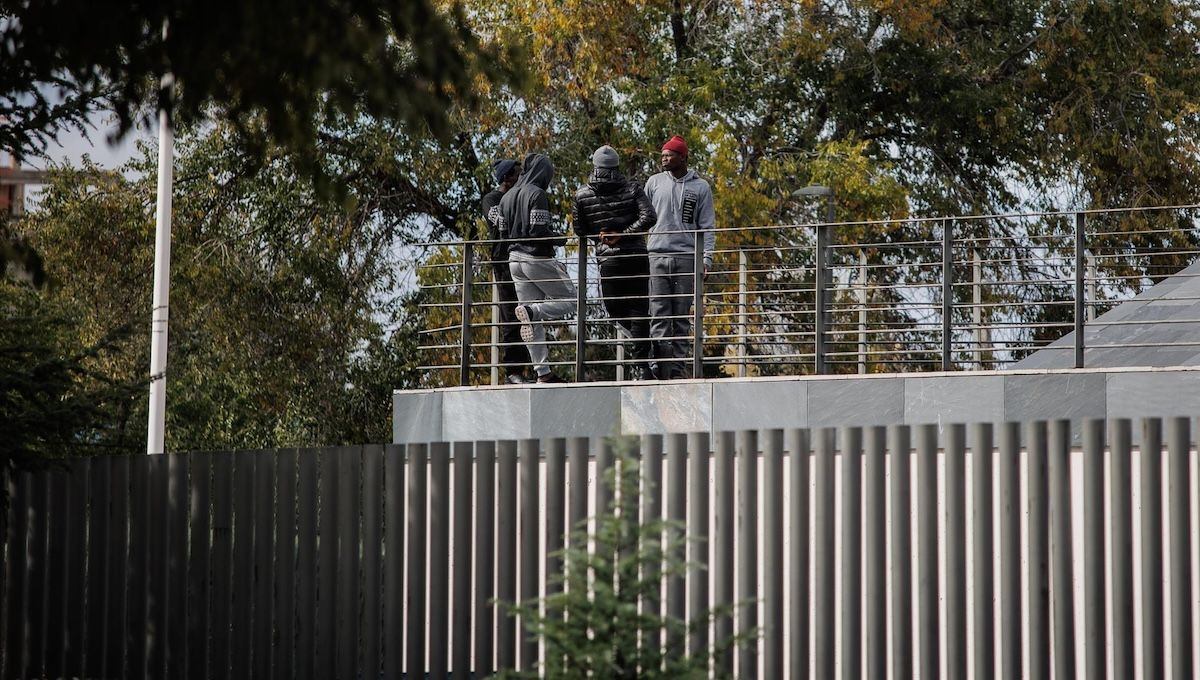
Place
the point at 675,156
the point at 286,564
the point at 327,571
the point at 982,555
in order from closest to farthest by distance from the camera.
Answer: the point at 982,555, the point at 327,571, the point at 286,564, the point at 675,156

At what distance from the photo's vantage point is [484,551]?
895cm

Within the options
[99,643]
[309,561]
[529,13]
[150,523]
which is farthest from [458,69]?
[529,13]

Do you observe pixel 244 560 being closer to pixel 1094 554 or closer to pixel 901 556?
pixel 901 556

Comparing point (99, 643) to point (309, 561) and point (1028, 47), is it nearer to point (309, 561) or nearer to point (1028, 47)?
point (309, 561)

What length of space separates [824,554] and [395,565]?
2354mm

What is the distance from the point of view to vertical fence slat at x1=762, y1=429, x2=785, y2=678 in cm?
815

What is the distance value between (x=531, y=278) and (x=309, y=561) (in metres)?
4.76

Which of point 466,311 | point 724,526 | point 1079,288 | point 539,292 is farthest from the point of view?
point 466,311

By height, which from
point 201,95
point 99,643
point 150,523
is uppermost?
point 201,95

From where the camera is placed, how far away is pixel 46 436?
430 inches

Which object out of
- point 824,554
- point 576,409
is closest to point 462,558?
point 824,554

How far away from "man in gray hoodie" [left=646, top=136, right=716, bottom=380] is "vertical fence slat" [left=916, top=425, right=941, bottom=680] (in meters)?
5.62

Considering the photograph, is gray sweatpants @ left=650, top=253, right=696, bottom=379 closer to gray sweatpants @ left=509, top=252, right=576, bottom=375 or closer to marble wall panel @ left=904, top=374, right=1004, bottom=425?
gray sweatpants @ left=509, top=252, right=576, bottom=375

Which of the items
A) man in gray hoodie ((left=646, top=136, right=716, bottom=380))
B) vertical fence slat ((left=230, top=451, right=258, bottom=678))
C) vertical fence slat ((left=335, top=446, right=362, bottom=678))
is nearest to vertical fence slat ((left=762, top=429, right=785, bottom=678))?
vertical fence slat ((left=335, top=446, right=362, bottom=678))
